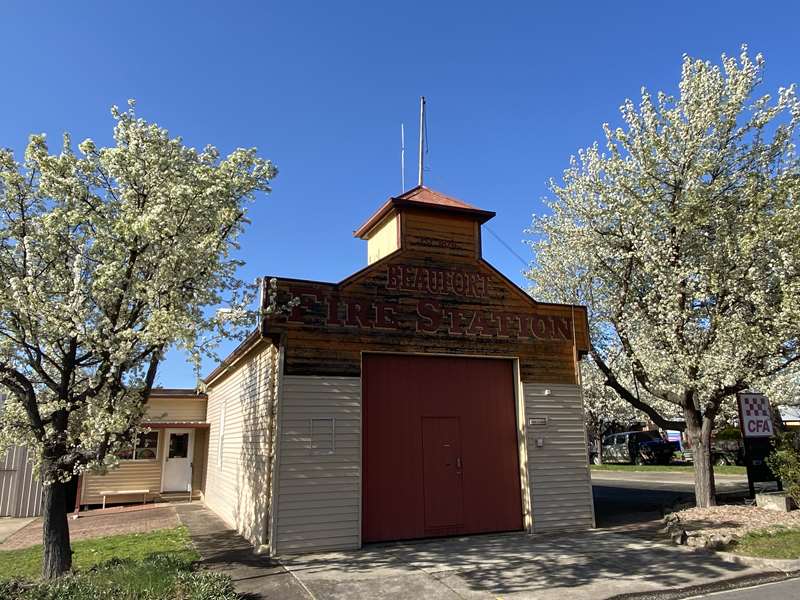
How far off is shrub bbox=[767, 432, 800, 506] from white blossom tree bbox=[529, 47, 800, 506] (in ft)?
4.23

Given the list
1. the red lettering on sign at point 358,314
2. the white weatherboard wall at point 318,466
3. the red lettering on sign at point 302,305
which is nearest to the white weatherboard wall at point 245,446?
the white weatherboard wall at point 318,466

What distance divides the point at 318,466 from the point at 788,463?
381 inches

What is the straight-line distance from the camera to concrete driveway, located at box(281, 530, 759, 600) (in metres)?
7.16

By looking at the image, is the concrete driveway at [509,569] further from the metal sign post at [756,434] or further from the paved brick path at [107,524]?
the paved brick path at [107,524]

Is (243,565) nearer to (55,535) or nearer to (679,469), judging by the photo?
(55,535)

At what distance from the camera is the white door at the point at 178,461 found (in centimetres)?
1895

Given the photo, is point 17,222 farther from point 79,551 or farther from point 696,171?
point 696,171

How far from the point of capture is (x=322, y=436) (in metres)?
9.76

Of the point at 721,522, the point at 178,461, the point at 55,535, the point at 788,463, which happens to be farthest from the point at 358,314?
the point at 178,461

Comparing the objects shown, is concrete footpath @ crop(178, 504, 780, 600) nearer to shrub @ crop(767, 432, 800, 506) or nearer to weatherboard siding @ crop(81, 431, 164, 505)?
shrub @ crop(767, 432, 800, 506)

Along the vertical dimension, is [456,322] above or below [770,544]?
above

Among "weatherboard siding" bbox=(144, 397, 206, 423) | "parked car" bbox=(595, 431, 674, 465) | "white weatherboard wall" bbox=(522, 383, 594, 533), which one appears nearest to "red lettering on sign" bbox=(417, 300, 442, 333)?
"white weatherboard wall" bbox=(522, 383, 594, 533)

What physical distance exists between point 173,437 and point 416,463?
12.0 m

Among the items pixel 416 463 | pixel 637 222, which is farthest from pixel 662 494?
pixel 416 463
